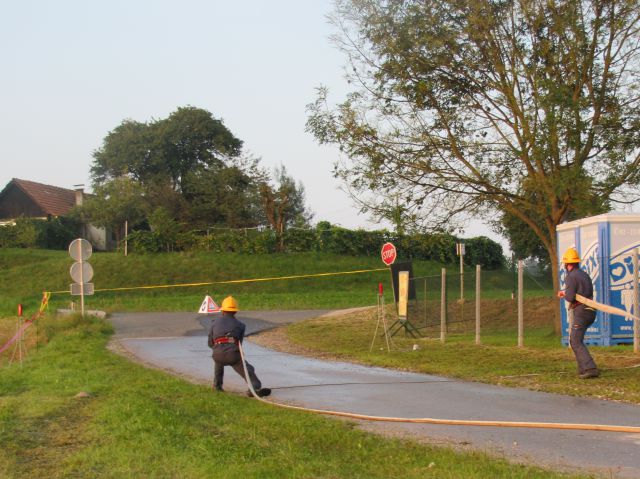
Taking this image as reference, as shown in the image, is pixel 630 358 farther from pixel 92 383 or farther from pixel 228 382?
pixel 92 383

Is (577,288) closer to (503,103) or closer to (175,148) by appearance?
(503,103)

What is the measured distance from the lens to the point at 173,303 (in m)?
36.2

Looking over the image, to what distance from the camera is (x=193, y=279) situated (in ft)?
154

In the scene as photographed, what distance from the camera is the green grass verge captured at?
646 centimetres

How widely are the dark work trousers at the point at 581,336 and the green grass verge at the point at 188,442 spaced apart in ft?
14.1

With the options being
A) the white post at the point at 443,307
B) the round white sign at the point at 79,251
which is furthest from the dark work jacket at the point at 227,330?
the round white sign at the point at 79,251

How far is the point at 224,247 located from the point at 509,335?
33.9 metres

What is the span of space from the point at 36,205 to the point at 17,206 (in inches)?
72.9

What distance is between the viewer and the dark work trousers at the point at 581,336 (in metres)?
11.5

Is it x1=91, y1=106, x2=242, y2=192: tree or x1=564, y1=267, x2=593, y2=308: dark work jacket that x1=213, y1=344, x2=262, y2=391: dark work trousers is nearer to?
x1=564, y1=267, x2=593, y2=308: dark work jacket

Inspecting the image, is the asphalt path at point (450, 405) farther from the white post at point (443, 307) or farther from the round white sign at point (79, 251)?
the round white sign at point (79, 251)

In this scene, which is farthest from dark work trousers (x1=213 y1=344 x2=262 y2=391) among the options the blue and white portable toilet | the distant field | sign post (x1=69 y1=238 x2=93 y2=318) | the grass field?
the distant field

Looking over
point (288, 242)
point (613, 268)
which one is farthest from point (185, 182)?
point (613, 268)

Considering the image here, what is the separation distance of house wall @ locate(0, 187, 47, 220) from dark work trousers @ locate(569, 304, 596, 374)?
6372cm
